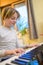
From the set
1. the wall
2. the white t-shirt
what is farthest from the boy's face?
the wall

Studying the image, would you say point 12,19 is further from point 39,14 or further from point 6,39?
point 39,14

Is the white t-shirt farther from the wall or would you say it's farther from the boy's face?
the wall

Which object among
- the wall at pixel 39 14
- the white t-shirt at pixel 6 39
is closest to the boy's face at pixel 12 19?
the white t-shirt at pixel 6 39

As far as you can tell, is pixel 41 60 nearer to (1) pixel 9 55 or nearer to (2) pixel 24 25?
(1) pixel 9 55

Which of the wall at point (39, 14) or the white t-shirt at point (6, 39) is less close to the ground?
the wall at point (39, 14)

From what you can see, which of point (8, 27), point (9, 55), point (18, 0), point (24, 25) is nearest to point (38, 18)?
point (24, 25)

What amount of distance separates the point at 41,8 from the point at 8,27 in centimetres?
117

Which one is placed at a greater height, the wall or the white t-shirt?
the wall

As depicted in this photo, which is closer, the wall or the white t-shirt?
the white t-shirt

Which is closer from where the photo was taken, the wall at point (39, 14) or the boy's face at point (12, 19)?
the boy's face at point (12, 19)

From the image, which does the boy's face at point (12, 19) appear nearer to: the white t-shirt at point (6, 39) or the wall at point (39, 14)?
the white t-shirt at point (6, 39)

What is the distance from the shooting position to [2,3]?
334 cm

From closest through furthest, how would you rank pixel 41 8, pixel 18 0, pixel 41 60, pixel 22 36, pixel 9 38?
pixel 41 60, pixel 9 38, pixel 41 8, pixel 22 36, pixel 18 0

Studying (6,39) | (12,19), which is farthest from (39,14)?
(6,39)
